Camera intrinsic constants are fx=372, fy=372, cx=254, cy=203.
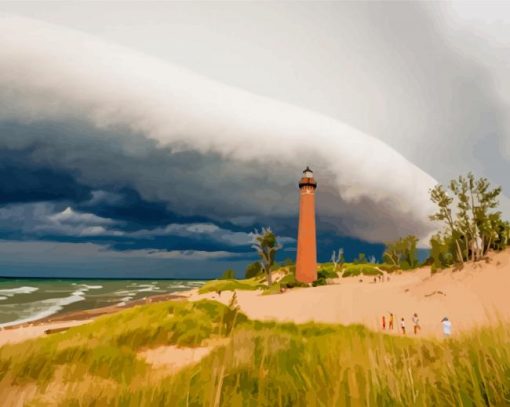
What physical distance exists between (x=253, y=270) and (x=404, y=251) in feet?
122

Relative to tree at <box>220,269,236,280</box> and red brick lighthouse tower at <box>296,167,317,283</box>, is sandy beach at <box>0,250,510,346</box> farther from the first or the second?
tree at <box>220,269,236,280</box>

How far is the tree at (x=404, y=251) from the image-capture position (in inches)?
2428

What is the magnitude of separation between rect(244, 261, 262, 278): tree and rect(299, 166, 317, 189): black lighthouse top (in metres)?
40.3

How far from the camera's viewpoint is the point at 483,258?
98.2 ft

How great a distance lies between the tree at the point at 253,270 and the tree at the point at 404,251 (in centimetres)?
3228

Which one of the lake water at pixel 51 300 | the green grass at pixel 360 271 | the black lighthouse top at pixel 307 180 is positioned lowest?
the lake water at pixel 51 300

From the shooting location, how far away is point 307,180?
52.7 m

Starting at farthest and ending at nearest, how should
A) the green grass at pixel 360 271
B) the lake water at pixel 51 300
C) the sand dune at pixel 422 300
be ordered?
the green grass at pixel 360 271 < the lake water at pixel 51 300 < the sand dune at pixel 422 300

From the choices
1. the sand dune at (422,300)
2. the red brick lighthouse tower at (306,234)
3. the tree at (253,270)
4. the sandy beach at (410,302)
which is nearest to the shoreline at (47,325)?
the sandy beach at (410,302)

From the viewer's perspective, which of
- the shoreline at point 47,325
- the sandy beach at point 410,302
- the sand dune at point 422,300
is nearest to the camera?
the shoreline at point 47,325

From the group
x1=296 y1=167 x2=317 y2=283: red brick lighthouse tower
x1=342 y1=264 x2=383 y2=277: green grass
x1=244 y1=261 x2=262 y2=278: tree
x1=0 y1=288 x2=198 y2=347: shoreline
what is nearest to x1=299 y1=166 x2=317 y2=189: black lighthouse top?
x1=296 y1=167 x2=317 y2=283: red brick lighthouse tower

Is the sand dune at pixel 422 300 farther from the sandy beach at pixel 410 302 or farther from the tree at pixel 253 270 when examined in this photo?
the tree at pixel 253 270

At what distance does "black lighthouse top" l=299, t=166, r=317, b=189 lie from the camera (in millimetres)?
52469

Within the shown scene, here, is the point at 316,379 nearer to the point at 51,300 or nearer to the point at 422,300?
the point at 422,300
